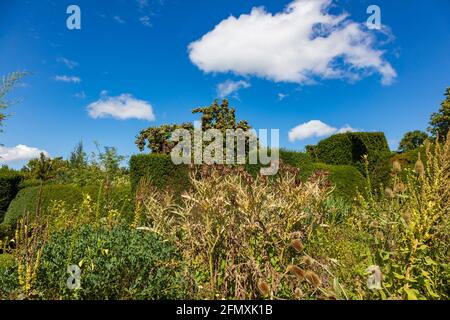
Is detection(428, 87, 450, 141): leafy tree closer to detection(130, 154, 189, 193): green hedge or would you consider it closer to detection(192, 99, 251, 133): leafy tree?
→ detection(192, 99, 251, 133): leafy tree

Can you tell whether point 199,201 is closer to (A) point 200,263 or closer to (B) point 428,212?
(A) point 200,263

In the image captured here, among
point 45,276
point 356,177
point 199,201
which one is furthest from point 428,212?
point 356,177

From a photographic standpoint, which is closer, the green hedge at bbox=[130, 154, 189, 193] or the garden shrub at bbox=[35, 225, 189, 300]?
the garden shrub at bbox=[35, 225, 189, 300]

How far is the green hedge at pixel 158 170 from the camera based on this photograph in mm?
12152

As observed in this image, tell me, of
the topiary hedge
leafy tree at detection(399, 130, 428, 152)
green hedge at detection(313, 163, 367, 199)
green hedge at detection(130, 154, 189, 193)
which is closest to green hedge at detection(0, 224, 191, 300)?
green hedge at detection(130, 154, 189, 193)

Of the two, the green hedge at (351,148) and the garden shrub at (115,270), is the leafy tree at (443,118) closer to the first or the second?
the green hedge at (351,148)

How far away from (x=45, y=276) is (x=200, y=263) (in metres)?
1.50

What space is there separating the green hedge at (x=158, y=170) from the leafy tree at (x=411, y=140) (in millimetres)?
43641

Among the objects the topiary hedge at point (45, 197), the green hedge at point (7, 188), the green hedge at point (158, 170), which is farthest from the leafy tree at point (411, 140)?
the green hedge at point (7, 188)

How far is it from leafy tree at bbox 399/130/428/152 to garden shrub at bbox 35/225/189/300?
50.5m

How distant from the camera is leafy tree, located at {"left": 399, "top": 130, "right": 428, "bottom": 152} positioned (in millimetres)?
47500

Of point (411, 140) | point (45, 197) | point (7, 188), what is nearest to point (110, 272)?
point (45, 197)

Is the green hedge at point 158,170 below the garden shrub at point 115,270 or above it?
above
